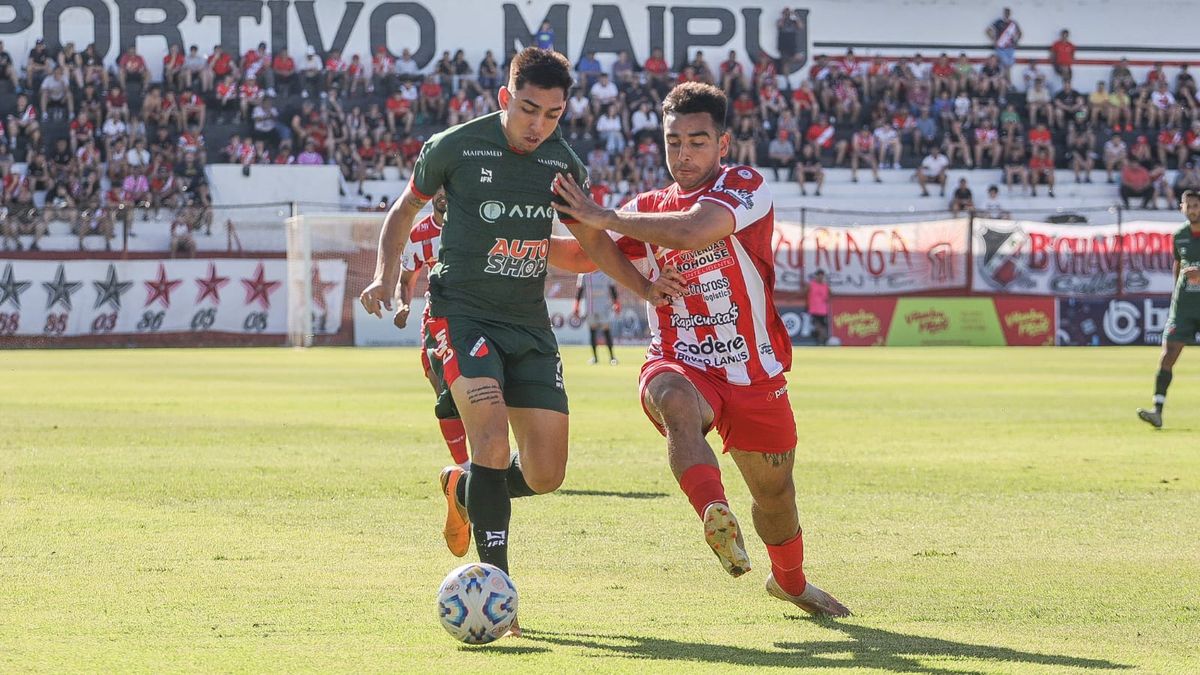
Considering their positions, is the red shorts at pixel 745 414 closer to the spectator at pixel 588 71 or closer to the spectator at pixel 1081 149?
the spectator at pixel 588 71

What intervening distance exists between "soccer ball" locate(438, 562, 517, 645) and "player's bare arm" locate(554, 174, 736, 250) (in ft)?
4.79

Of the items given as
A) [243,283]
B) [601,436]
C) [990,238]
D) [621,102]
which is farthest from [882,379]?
[621,102]

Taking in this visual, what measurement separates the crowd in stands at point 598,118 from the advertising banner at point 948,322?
647cm

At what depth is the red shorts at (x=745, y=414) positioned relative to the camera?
6508 mm

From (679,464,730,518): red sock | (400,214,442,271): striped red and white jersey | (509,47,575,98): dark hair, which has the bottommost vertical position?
(679,464,730,518): red sock

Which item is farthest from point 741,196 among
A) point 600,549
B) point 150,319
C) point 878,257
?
point 150,319

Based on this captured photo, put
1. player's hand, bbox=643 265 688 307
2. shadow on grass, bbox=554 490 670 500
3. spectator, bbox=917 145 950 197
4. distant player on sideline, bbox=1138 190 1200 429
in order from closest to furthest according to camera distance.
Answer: player's hand, bbox=643 265 688 307, shadow on grass, bbox=554 490 670 500, distant player on sideline, bbox=1138 190 1200 429, spectator, bbox=917 145 950 197

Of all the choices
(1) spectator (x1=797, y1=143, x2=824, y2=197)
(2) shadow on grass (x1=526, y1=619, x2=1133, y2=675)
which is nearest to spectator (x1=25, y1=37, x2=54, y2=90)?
(1) spectator (x1=797, y1=143, x2=824, y2=197)

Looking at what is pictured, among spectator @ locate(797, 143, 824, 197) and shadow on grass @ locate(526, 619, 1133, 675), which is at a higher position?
spectator @ locate(797, 143, 824, 197)

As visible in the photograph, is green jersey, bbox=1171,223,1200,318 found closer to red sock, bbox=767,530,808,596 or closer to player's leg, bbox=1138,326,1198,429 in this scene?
player's leg, bbox=1138,326,1198,429

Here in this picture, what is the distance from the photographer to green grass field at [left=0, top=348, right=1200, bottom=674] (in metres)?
5.60

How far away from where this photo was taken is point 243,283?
37906 mm

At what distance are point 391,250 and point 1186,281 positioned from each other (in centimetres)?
1181

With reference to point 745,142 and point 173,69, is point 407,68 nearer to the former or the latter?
point 173,69
